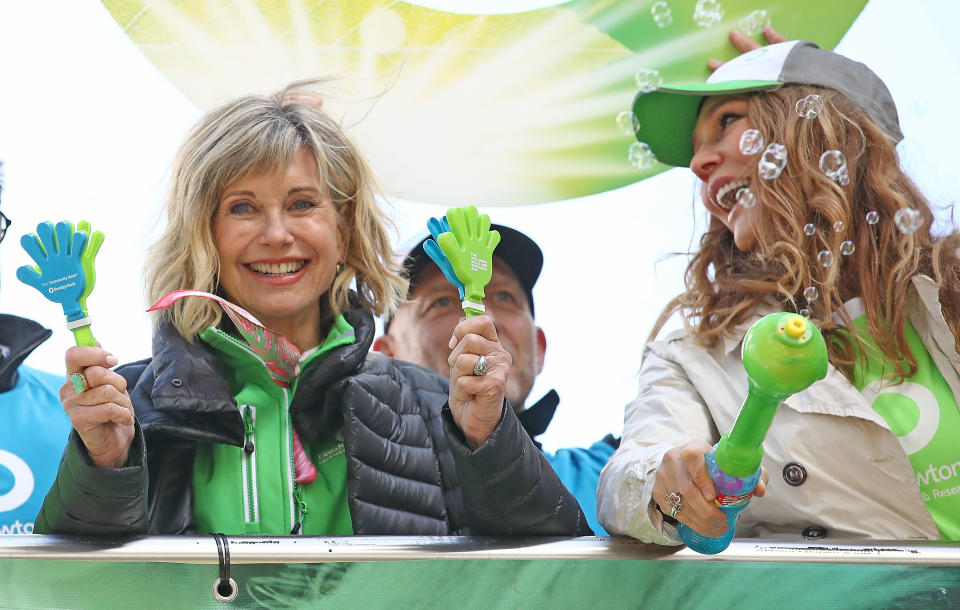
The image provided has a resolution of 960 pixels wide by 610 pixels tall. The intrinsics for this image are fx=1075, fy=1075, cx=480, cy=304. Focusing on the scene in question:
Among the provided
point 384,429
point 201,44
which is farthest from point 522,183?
point 384,429

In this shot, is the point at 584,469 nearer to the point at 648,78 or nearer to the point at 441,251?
the point at 648,78

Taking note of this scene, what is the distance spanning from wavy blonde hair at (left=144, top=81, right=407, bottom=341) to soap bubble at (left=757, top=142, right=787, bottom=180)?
980mm

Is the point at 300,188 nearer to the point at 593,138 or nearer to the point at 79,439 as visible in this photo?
the point at 79,439

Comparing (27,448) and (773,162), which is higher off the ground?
(773,162)

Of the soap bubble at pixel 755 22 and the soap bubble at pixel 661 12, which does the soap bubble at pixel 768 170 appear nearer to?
the soap bubble at pixel 661 12

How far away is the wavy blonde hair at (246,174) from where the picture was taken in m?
2.53

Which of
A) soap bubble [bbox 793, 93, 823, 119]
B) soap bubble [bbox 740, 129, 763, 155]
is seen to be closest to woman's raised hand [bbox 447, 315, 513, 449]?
soap bubble [bbox 740, 129, 763, 155]

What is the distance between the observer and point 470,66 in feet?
12.4

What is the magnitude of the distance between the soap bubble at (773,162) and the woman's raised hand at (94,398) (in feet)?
4.82

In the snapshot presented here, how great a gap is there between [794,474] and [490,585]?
709mm

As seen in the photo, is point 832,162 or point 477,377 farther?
point 832,162

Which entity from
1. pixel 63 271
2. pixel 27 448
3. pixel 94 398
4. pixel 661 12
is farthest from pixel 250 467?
pixel 661 12

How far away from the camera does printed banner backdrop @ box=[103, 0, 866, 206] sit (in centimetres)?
358

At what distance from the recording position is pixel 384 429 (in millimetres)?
2420
